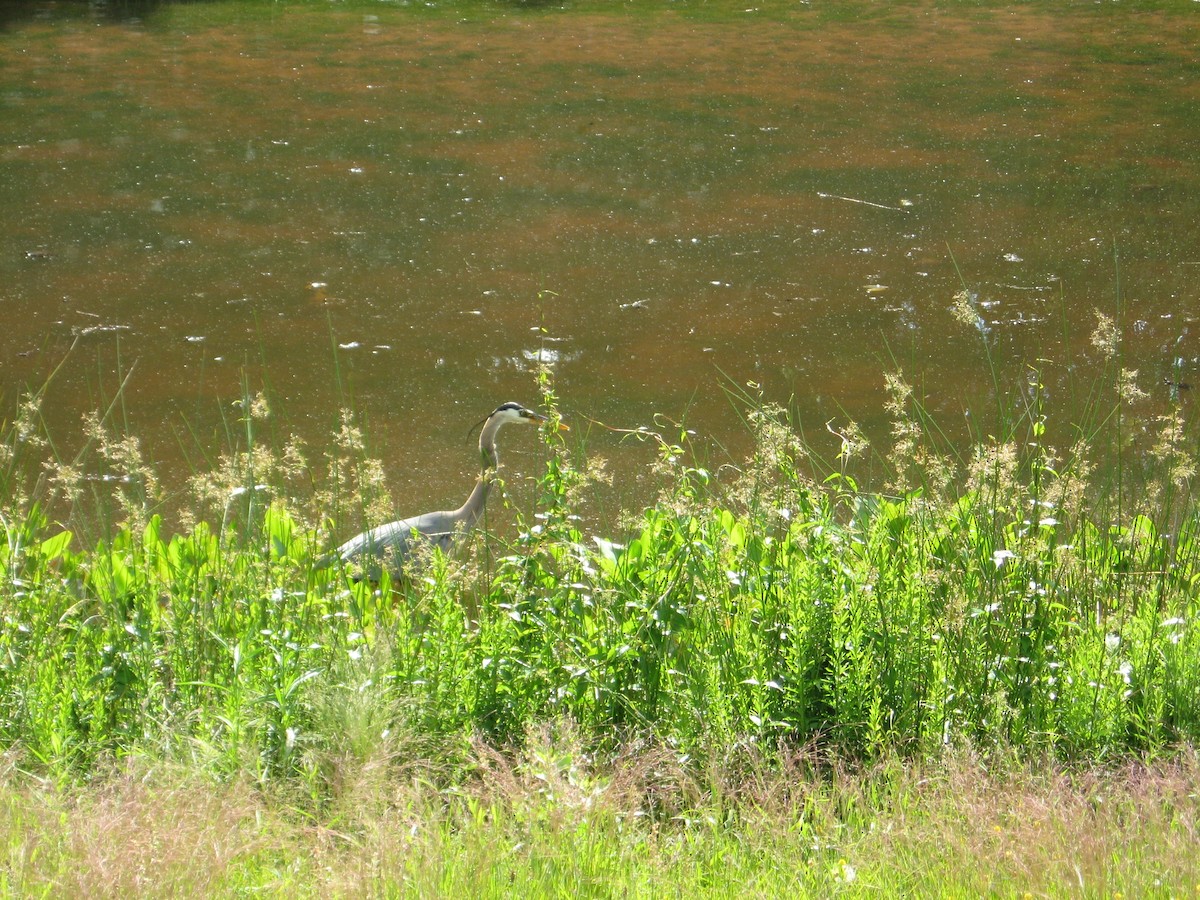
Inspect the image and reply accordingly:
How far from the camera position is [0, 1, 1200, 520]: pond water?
463 cm

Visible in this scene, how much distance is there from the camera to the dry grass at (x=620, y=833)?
1743 mm

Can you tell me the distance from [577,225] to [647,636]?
4.07m

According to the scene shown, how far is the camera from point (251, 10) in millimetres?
12109

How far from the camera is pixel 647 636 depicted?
2.42m

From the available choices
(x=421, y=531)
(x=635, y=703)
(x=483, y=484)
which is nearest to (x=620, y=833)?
(x=635, y=703)

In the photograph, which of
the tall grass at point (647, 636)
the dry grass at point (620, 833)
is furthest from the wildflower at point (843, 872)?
the tall grass at point (647, 636)

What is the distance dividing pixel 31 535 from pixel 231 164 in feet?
15.8

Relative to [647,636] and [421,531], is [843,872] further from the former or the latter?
[421,531]

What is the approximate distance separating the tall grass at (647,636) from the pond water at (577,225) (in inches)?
19.3

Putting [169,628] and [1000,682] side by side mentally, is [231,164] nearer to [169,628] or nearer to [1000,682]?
[169,628]

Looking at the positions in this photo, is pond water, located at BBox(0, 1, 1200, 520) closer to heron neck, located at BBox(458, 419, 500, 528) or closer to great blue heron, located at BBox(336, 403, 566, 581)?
heron neck, located at BBox(458, 419, 500, 528)

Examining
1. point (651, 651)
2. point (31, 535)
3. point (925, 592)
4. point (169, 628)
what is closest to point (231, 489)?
point (169, 628)

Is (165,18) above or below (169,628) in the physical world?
above

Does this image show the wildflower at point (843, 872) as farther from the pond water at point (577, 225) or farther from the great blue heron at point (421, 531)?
the great blue heron at point (421, 531)
